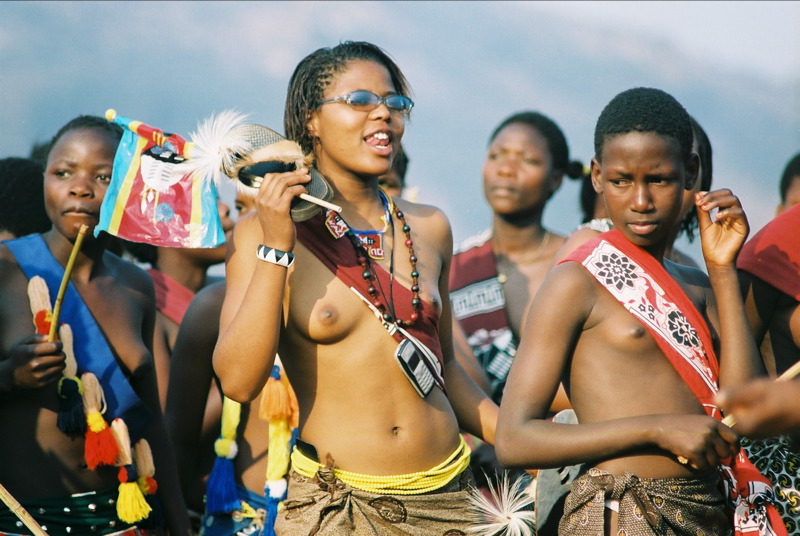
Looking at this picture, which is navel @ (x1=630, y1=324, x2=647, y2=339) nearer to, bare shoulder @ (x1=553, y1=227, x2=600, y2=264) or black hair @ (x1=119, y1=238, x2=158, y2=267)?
bare shoulder @ (x1=553, y1=227, x2=600, y2=264)

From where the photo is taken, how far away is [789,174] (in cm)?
776

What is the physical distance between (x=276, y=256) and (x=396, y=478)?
0.92 meters

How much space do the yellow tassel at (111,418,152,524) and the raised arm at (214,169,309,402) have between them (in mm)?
1005

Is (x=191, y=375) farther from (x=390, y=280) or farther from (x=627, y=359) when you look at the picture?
(x=627, y=359)

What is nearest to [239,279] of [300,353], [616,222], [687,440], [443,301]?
[300,353]

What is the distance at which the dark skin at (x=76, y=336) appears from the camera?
448 cm

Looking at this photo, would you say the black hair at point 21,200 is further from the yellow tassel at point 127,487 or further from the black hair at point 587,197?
the black hair at point 587,197

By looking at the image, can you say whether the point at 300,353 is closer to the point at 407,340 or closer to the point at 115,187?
the point at 407,340

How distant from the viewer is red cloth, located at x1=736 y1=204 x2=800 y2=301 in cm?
412

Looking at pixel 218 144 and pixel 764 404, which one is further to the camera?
pixel 218 144

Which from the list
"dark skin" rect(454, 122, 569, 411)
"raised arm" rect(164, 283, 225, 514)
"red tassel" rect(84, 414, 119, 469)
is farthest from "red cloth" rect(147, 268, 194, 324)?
"dark skin" rect(454, 122, 569, 411)

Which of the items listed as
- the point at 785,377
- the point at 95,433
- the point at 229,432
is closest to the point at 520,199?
the point at 229,432

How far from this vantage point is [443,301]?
14.7 feet

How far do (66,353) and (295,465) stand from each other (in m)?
Result: 1.24
